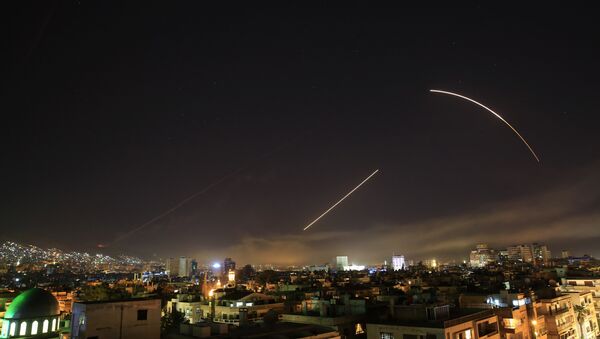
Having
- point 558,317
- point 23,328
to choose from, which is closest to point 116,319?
point 23,328

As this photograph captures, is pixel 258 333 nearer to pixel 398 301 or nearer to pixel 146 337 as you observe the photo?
pixel 146 337

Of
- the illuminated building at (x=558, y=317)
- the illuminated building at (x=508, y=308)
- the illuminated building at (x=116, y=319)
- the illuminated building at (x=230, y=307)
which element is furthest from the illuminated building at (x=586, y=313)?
the illuminated building at (x=116, y=319)

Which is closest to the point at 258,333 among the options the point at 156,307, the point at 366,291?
the point at 156,307

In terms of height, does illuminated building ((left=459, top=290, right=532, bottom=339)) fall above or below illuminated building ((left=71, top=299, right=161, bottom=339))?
below

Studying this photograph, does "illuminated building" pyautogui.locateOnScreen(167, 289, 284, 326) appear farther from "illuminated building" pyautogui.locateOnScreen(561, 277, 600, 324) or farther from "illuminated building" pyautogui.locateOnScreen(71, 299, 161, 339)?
"illuminated building" pyautogui.locateOnScreen(561, 277, 600, 324)

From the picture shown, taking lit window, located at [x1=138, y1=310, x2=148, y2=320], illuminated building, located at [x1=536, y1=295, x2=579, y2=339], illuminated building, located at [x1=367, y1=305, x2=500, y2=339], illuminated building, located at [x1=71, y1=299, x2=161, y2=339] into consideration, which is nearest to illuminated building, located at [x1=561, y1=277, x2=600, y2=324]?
illuminated building, located at [x1=536, y1=295, x2=579, y2=339]

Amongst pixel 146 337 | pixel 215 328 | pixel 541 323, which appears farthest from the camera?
pixel 541 323

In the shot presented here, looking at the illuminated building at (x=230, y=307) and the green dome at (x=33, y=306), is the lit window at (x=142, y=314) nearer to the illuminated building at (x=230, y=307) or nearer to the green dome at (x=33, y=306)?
the green dome at (x=33, y=306)

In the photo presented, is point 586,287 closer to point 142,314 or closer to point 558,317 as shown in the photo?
point 558,317
